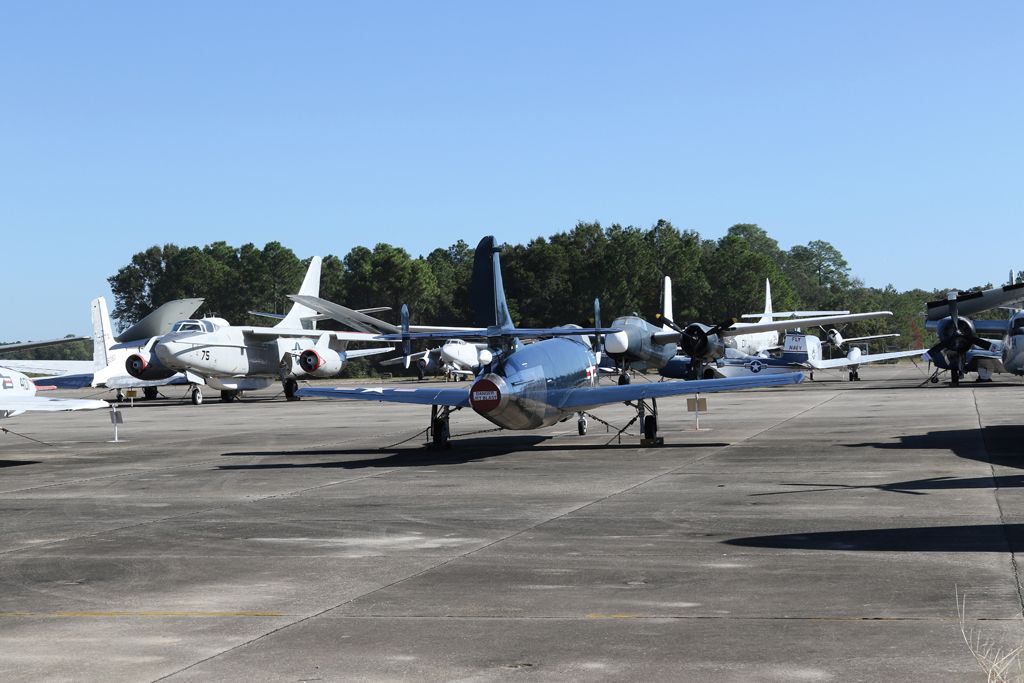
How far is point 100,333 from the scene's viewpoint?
61875mm

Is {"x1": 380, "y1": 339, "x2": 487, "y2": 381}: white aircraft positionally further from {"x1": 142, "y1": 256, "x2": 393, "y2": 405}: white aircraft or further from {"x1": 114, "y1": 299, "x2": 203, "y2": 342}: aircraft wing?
{"x1": 114, "y1": 299, "x2": 203, "y2": 342}: aircraft wing

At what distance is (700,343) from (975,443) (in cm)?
3042

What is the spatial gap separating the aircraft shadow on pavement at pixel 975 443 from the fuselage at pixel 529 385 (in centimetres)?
629

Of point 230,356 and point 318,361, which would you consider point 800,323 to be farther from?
point 230,356

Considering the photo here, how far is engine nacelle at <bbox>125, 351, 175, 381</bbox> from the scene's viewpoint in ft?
202

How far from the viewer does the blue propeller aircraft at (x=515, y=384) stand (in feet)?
73.9

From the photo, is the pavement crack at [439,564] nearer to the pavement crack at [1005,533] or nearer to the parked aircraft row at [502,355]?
the parked aircraft row at [502,355]

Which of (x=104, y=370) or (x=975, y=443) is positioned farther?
(x=104, y=370)

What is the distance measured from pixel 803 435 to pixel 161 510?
16.4 m

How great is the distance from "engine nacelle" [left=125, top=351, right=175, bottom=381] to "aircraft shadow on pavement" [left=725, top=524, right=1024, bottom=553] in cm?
5314

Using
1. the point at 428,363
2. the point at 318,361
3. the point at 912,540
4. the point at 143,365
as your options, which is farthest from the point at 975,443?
the point at 428,363

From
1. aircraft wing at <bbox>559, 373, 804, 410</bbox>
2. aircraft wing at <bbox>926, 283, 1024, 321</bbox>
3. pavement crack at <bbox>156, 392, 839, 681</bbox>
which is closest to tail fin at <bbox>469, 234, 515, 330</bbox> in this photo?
aircraft wing at <bbox>559, 373, 804, 410</bbox>

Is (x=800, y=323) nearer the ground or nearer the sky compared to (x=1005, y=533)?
nearer the sky

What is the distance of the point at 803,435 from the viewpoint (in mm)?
27703
